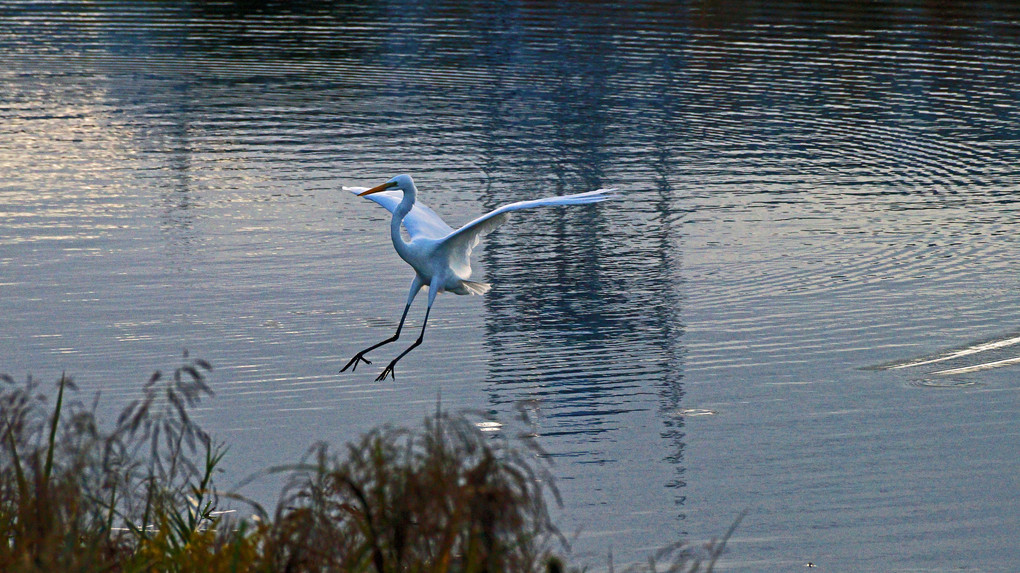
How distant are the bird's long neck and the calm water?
2.20 ft

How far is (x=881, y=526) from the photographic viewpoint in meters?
5.60

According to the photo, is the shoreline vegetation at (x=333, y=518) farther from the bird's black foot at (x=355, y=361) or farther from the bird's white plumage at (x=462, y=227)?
the bird's black foot at (x=355, y=361)

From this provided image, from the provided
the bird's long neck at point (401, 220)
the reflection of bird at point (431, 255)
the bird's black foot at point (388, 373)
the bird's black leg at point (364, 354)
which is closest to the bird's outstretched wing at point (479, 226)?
the reflection of bird at point (431, 255)

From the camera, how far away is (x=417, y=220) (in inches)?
332

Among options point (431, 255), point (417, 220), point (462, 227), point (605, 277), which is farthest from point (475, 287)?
point (605, 277)

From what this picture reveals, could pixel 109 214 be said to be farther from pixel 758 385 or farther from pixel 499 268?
pixel 758 385

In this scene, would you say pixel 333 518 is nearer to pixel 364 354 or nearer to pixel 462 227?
pixel 364 354

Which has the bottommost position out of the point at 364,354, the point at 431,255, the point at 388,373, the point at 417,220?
the point at 388,373

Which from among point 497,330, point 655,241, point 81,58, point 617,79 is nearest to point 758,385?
point 497,330

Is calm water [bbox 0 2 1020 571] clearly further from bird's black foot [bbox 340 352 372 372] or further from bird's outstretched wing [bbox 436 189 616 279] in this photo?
bird's outstretched wing [bbox 436 189 616 279]

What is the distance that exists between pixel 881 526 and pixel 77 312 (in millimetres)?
5161

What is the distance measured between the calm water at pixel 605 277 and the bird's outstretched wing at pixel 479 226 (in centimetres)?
54

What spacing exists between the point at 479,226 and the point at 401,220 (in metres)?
0.77

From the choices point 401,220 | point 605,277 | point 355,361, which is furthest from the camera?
point 605,277
